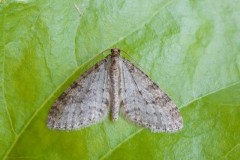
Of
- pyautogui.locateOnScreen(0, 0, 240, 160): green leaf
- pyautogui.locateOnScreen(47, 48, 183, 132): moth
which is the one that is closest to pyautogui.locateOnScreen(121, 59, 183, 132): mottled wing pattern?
pyautogui.locateOnScreen(47, 48, 183, 132): moth

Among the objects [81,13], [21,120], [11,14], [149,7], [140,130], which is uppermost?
[11,14]

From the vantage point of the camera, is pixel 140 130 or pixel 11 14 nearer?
pixel 11 14

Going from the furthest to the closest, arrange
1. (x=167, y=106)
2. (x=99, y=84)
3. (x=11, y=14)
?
(x=99, y=84) < (x=167, y=106) < (x=11, y=14)

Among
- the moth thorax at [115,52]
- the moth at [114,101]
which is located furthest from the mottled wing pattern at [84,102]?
the moth thorax at [115,52]

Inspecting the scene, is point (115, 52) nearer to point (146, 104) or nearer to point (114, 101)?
point (114, 101)

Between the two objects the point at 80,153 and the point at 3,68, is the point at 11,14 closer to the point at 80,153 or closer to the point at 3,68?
the point at 3,68

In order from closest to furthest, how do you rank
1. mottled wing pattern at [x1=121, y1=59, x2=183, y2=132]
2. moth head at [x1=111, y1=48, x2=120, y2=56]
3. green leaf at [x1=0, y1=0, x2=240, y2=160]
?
green leaf at [x1=0, y1=0, x2=240, y2=160] < moth head at [x1=111, y1=48, x2=120, y2=56] < mottled wing pattern at [x1=121, y1=59, x2=183, y2=132]

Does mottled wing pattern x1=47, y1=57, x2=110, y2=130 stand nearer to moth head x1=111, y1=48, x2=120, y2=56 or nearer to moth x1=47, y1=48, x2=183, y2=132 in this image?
moth x1=47, y1=48, x2=183, y2=132

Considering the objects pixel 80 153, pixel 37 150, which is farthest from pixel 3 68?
pixel 80 153

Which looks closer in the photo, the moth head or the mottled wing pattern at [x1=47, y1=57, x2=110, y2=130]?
the moth head
